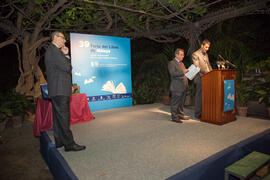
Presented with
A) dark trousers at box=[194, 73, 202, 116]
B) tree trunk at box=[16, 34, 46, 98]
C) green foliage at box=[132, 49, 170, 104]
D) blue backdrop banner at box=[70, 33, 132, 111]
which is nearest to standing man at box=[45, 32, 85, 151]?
blue backdrop banner at box=[70, 33, 132, 111]

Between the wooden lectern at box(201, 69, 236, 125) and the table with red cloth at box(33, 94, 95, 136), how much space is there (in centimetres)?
247

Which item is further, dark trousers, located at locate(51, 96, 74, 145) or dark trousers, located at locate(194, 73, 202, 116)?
dark trousers, located at locate(194, 73, 202, 116)

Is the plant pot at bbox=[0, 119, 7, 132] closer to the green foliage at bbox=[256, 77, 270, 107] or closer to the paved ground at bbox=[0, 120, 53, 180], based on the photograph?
the paved ground at bbox=[0, 120, 53, 180]

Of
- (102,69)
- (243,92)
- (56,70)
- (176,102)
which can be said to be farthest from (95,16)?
(243,92)

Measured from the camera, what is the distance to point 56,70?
2156mm

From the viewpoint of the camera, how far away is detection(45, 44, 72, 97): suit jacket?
6.95 ft

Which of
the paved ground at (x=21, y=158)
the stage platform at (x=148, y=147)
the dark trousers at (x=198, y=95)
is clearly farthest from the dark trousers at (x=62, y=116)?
the dark trousers at (x=198, y=95)

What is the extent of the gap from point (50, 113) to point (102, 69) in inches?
76.1

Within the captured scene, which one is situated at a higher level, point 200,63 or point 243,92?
point 200,63

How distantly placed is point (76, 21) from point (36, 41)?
136 centimetres

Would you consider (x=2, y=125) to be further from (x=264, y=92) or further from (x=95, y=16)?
(x=264, y=92)

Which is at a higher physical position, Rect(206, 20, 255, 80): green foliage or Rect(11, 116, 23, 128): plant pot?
Rect(206, 20, 255, 80): green foliage

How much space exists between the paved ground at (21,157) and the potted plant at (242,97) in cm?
426

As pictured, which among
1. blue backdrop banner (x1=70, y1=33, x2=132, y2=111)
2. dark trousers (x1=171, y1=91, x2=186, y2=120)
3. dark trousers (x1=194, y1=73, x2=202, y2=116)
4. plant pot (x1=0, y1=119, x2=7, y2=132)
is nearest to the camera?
dark trousers (x1=171, y1=91, x2=186, y2=120)
